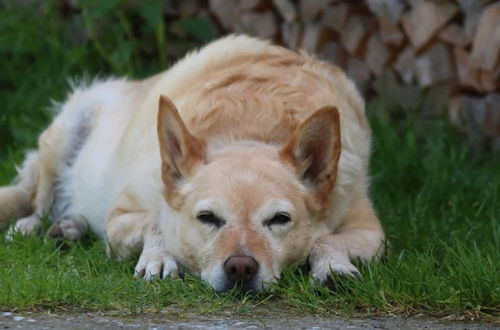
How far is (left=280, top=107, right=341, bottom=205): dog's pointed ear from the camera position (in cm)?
446

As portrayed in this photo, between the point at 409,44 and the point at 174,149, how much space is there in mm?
2837

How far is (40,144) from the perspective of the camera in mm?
6469

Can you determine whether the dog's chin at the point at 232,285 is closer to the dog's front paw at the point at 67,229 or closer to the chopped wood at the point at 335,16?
the dog's front paw at the point at 67,229

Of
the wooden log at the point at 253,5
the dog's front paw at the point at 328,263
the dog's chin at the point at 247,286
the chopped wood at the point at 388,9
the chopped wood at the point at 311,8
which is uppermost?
the wooden log at the point at 253,5

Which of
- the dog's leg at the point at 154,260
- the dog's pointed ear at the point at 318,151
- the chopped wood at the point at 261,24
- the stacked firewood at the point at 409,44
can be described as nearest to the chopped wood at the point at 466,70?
the stacked firewood at the point at 409,44

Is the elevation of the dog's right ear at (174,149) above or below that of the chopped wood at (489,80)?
below

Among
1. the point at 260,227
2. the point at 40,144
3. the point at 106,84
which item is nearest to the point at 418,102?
the point at 106,84

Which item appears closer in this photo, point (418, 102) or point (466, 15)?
point (466, 15)

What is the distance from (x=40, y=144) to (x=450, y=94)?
2.67m

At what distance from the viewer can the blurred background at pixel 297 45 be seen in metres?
6.60

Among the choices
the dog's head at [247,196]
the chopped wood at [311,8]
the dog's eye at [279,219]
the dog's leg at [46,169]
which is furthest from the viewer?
the chopped wood at [311,8]

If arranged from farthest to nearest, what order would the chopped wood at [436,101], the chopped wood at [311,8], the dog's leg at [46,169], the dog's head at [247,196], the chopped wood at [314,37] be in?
the chopped wood at [314,37] < the chopped wood at [311,8] < the chopped wood at [436,101] < the dog's leg at [46,169] < the dog's head at [247,196]

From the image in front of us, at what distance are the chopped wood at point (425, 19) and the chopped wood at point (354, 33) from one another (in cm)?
44

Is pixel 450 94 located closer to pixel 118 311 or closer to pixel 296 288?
pixel 296 288
